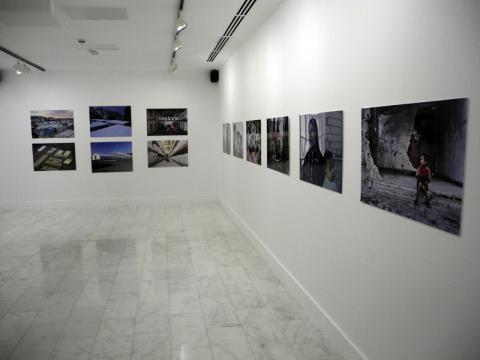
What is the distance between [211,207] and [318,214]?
6.97 m

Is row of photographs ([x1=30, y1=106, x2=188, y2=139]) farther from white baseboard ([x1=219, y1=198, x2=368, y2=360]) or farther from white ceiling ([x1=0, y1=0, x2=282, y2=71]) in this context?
white baseboard ([x1=219, y1=198, x2=368, y2=360])

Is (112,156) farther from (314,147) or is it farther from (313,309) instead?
(313,309)

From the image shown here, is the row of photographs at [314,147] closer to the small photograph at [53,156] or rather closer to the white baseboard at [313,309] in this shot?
the white baseboard at [313,309]

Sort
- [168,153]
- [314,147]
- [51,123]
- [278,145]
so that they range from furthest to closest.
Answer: [168,153]
[51,123]
[278,145]
[314,147]

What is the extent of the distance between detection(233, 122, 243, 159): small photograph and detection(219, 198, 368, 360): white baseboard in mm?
2025

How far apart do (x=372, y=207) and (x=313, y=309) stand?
1.73 meters

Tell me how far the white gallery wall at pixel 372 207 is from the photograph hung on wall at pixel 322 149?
92 mm

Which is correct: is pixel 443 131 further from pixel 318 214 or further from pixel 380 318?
pixel 318 214

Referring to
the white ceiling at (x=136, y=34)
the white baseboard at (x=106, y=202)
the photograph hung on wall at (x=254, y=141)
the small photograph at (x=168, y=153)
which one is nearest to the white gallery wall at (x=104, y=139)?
the white baseboard at (x=106, y=202)

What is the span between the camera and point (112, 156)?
1145 centimetres

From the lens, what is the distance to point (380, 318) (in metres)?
3.18

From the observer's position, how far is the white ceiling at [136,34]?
5.53 meters

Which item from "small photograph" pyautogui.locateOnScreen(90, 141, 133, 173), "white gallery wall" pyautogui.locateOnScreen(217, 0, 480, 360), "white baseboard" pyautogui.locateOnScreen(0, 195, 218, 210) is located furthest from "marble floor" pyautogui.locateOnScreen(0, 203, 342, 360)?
"small photograph" pyautogui.locateOnScreen(90, 141, 133, 173)

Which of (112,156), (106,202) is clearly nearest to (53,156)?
(112,156)
